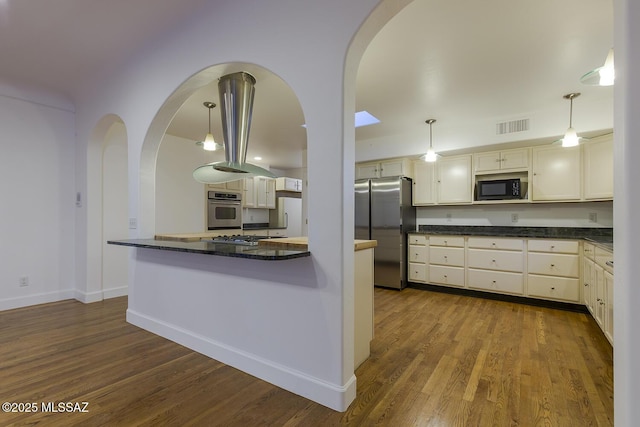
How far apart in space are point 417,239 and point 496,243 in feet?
3.52

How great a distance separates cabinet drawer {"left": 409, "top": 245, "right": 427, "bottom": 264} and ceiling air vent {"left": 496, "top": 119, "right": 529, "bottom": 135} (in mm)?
1919

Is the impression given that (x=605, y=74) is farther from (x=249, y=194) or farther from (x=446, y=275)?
(x=249, y=194)

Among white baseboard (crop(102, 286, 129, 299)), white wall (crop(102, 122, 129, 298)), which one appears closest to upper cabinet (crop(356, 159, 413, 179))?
white wall (crop(102, 122, 129, 298))

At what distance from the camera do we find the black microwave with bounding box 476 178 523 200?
4098mm

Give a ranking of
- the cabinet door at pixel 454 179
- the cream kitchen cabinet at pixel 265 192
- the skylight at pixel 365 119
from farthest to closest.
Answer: the cream kitchen cabinet at pixel 265 192
the cabinet door at pixel 454 179
the skylight at pixel 365 119

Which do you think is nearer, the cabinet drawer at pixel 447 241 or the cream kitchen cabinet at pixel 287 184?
the cabinet drawer at pixel 447 241

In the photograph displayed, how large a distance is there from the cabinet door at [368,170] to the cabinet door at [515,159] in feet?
5.91

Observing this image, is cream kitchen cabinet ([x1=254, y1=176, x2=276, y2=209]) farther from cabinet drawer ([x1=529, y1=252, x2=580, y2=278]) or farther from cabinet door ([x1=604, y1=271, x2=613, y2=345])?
cabinet door ([x1=604, y1=271, x2=613, y2=345])

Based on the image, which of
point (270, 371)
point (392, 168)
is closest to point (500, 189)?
point (392, 168)

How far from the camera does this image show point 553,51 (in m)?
2.41

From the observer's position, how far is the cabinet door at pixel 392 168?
475 cm

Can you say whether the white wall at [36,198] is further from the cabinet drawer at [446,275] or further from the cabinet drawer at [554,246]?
the cabinet drawer at [554,246]

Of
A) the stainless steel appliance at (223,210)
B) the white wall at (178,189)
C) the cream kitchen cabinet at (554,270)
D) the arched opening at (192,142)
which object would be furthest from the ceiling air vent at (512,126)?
the white wall at (178,189)

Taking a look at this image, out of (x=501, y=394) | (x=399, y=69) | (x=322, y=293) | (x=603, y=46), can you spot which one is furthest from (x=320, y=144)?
(x=603, y=46)
